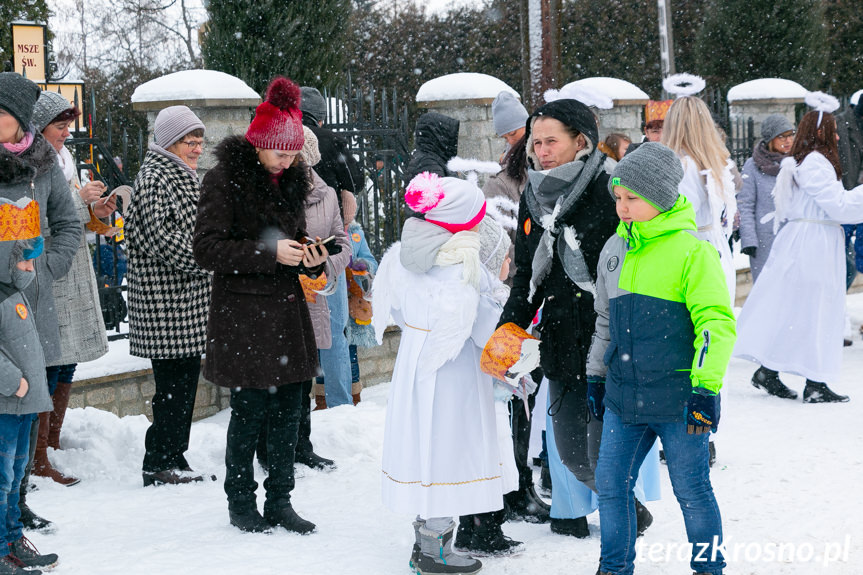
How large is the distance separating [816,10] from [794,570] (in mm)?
20100

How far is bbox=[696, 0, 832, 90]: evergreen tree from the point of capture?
69.7 feet

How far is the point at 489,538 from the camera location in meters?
4.17

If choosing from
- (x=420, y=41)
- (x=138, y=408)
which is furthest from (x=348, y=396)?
(x=420, y=41)

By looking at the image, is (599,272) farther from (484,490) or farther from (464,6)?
(464,6)

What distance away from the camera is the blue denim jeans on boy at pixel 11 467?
150 inches

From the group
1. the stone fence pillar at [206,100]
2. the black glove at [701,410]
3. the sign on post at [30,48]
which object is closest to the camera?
the black glove at [701,410]

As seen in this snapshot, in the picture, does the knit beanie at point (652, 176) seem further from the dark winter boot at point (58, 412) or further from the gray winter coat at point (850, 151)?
the gray winter coat at point (850, 151)

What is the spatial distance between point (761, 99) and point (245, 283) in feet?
32.5

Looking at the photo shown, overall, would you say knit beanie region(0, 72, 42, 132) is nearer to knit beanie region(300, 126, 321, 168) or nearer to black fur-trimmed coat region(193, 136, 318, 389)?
black fur-trimmed coat region(193, 136, 318, 389)

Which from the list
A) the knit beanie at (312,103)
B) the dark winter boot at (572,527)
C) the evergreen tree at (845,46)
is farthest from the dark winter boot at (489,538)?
the evergreen tree at (845,46)

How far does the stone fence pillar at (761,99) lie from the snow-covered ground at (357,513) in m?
6.99

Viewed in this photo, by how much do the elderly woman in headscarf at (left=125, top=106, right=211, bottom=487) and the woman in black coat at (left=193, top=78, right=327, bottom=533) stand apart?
0.73 m

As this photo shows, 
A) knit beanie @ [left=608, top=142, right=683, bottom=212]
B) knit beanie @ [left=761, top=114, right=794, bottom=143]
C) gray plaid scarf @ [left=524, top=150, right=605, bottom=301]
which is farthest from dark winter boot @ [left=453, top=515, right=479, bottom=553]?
knit beanie @ [left=761, top=114, right=794, bottom=143]

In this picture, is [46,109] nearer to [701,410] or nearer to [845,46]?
[701,410]
